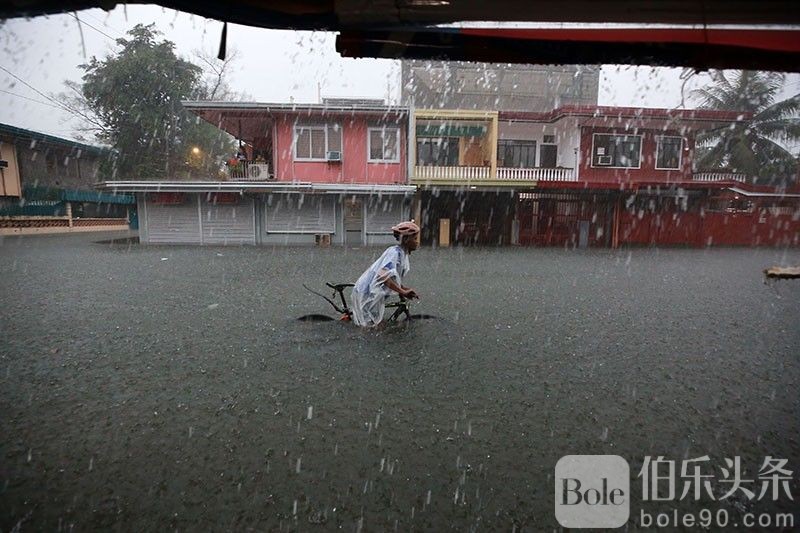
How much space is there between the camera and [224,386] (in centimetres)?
348

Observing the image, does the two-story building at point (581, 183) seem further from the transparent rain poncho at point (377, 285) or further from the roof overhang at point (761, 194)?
the transparent rain poncho at point (377, 285)

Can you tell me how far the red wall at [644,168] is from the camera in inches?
699

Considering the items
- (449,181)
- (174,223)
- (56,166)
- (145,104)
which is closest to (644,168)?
(449,181)

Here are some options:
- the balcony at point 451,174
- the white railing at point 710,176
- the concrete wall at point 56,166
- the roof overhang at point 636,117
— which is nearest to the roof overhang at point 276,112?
the balcony at point 451,174

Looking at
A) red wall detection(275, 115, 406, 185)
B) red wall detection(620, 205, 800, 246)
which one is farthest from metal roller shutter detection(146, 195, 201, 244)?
red wall detection(620, 205, 800, 246)

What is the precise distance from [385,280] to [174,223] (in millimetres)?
15442

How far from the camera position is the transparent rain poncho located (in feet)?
14.9

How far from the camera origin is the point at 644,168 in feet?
59.4

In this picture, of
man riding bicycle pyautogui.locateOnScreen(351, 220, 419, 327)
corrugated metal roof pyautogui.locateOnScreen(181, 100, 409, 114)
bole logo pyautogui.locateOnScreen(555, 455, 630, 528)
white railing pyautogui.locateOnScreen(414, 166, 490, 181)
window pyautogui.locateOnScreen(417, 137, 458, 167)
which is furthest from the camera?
window pyautogui.locateOnScreen(417, 137, 458, 167)

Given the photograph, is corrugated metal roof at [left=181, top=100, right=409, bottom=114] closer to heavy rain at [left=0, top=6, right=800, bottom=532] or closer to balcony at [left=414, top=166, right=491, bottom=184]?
heavy rain at [left=0, top=6, right=800, bottom=532]

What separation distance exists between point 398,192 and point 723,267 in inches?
420

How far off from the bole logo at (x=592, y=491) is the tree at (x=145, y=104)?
1069 inches

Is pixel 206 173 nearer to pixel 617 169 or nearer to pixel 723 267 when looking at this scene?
pixel 617 169

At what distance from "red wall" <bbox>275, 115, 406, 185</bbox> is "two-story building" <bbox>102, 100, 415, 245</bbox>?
0.13 ft
